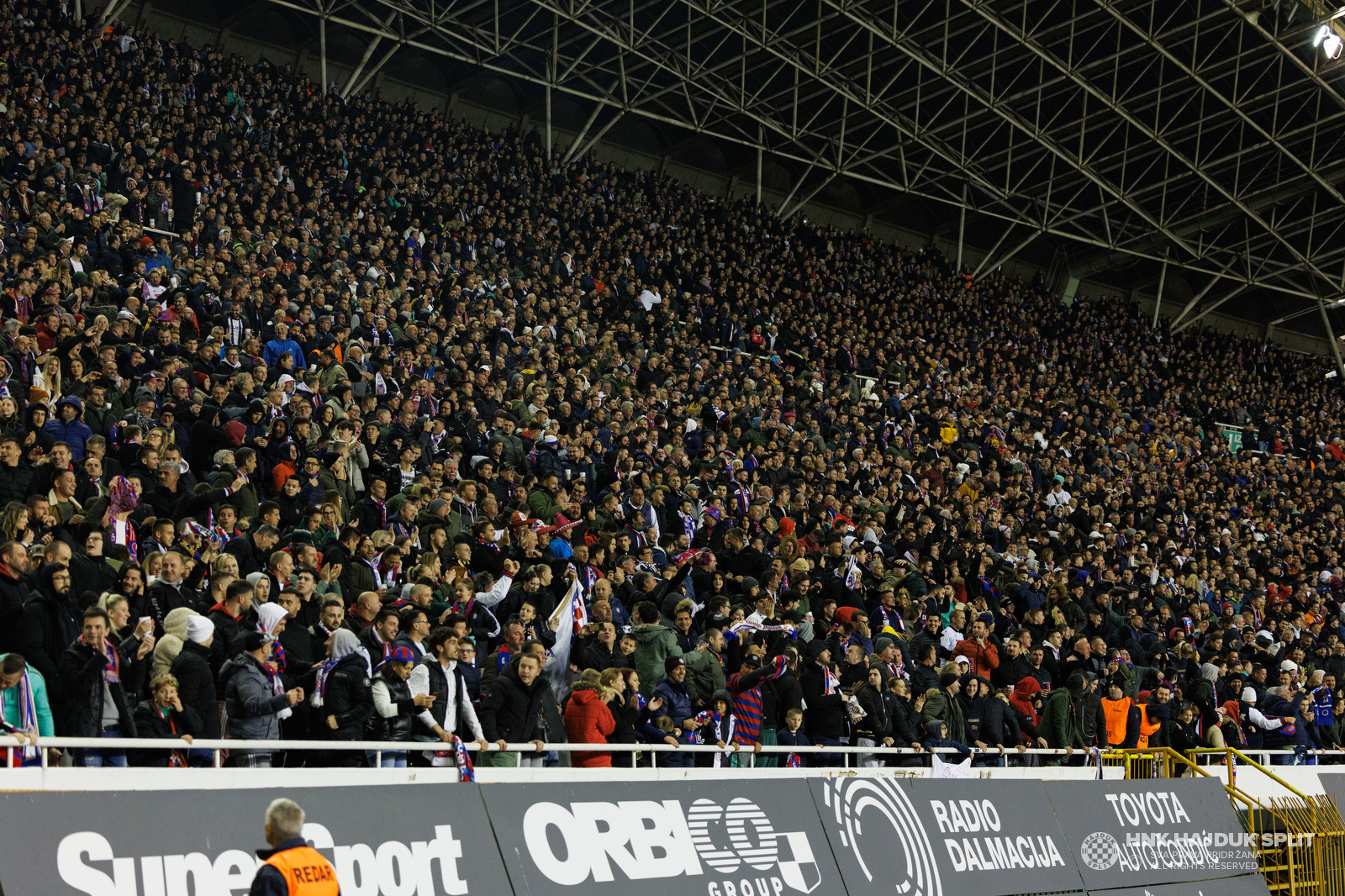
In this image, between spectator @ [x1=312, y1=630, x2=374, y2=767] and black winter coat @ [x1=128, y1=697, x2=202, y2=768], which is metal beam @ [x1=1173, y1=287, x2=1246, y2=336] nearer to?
spectator @ [x1=312, y1=630, x2=374, y2=767]

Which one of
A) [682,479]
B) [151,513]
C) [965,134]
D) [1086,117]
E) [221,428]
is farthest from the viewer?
[965,134]

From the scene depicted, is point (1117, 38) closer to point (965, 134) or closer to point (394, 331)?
point (965, 134)

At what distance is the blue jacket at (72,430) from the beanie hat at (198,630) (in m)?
3.76

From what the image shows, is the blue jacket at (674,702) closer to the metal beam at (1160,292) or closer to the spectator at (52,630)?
the spectator at (52,630)

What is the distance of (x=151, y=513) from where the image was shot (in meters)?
10.1

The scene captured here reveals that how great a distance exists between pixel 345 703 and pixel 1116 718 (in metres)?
9.11

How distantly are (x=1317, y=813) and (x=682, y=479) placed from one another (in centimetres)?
785

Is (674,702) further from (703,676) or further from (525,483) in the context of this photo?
(525,483)

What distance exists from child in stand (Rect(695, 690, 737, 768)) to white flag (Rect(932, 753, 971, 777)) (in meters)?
2.18

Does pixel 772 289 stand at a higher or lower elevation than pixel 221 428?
higher

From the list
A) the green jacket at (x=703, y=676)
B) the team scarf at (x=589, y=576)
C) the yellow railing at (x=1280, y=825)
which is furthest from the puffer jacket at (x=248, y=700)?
the yellow railing at (x=1280, y=825)

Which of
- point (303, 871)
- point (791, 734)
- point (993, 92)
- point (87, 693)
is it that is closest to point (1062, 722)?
point (791, 734)

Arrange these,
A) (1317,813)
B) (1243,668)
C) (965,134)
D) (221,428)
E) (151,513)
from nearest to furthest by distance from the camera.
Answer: (151,513), (221,428), (1317,813), (1243,668), (965,134)

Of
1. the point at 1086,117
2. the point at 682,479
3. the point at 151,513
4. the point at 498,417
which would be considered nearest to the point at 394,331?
the point at 498,417
